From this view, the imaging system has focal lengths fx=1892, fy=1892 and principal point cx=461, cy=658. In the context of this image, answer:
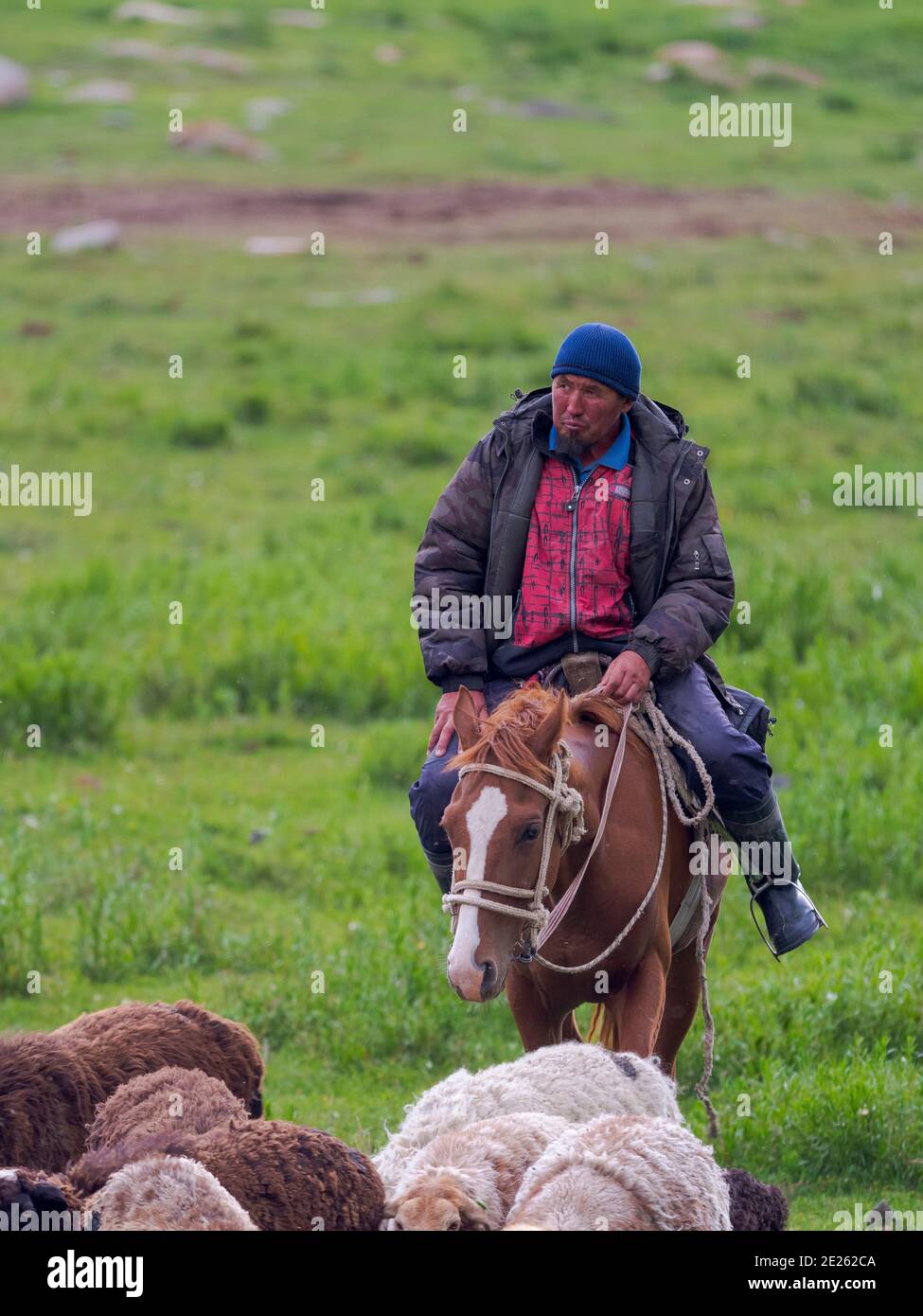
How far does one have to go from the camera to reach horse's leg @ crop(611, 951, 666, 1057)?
18.9 feet

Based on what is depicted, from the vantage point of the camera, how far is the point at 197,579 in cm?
1343

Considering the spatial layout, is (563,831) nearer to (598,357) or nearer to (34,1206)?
(598,357)

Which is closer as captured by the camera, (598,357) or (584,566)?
(598,357)

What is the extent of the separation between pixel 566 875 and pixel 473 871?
1.81 ft

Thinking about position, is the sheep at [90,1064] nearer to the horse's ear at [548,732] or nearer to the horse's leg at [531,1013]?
the horse's leg at [531,1013]

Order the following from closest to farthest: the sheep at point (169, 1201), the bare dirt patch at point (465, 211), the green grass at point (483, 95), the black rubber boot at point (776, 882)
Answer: the sheep at point (169, 1201) < the black rubber boot at point (776, 882) < the bare dirt patch at point (465, 211) < the green grass at point (483, 95)

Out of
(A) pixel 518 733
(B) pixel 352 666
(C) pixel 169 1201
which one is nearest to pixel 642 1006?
(A) pixel 518 733

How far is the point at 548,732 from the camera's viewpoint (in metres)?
5.21

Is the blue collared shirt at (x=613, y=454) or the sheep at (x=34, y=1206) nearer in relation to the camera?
the sheep at (x=34, y=1206)

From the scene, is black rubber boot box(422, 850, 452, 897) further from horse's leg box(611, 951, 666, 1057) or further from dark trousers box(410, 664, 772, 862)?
horse's leg box(611, 951, 666, 1057)

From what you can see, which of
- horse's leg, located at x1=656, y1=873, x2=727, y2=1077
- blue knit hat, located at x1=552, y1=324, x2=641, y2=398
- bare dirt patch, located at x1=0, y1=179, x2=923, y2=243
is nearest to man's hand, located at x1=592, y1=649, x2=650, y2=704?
blue knit hat, located at x1=552, y1=324, x2=641, y2=398

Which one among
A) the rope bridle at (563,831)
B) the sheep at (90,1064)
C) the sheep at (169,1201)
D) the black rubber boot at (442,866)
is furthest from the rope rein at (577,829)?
the sheep at (90,1064)

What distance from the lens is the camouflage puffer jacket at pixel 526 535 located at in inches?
232

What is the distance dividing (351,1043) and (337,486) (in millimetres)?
8513
